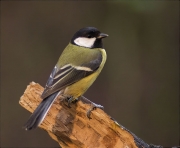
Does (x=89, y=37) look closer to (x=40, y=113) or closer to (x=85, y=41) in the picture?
(x=85, y=41)

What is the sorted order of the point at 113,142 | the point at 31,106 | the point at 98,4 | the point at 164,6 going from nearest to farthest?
1. the point at 113,142
2. the point at 31,106
3. the point at 164,6
4. the point at 98,4

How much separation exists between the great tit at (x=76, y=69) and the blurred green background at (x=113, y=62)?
1.66m

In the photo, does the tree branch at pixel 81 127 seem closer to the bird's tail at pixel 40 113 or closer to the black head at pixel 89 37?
the bird's tail at pixel 40 113

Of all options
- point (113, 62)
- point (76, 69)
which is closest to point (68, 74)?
point (76, 69)

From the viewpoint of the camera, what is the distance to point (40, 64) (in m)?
4.31

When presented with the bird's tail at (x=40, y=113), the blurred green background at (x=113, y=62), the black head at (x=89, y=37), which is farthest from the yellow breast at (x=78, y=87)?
the blurred green background at (x=113, y=62)

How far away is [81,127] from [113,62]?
2213mm

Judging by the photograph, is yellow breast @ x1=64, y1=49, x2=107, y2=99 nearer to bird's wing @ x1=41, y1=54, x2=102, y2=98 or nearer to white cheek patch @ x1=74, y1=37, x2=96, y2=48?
bird's wing @ x1=41, y1=54, x2=102, y2=98

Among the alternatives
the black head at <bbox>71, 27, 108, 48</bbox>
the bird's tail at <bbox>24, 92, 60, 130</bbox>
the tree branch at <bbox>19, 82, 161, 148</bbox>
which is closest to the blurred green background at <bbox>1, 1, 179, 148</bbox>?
the black head at <bbox>71, 27, 108, 48</bbox>

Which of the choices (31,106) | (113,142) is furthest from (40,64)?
(113,142)

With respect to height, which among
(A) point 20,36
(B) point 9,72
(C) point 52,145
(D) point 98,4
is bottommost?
(C) point 52,145

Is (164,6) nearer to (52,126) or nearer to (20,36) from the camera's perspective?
(20,36)

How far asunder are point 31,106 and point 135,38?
2.19 metres

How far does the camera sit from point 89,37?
8.10 ft
